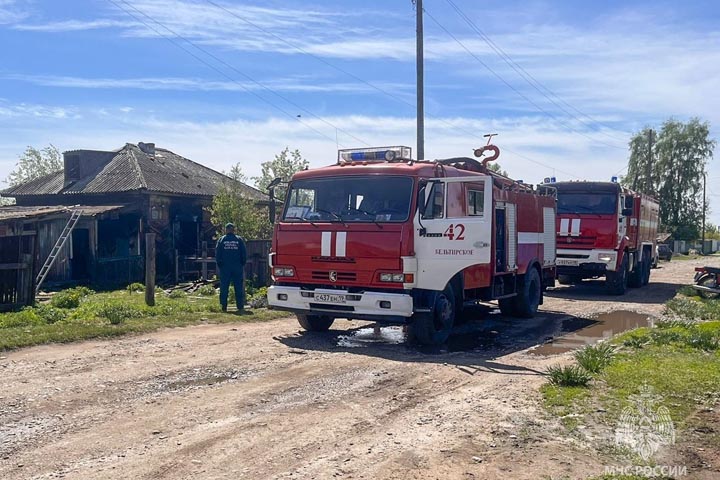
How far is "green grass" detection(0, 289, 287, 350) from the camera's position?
32.6 ft

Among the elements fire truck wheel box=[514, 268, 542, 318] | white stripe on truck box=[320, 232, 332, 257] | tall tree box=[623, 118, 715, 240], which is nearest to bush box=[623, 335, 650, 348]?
fire truck wheel box=[514, 268, 542, 318]

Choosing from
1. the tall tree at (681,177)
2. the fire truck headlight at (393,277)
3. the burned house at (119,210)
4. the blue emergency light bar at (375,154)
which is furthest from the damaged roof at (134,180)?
the tall tree at (681,177)

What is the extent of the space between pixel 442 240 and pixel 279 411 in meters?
4.11

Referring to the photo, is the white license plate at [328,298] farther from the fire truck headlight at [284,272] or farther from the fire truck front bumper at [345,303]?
the fire truck headlight at [284,272]

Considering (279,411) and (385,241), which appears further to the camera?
(385,241)

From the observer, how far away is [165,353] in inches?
359

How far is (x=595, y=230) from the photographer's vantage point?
17766 mm

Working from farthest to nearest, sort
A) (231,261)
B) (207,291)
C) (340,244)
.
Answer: (207,291), (231,261), (340,244)

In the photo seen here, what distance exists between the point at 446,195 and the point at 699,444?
5.05 m

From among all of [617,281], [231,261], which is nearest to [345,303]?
[231,261]

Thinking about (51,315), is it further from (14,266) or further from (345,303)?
(345,303)

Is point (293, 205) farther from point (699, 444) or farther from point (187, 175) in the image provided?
point (187, 175)

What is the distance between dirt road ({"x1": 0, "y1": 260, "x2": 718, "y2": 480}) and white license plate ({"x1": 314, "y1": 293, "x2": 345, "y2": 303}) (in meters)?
0.68

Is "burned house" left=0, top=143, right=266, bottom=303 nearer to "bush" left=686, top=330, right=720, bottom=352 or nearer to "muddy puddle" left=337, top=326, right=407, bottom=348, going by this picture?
"muddy puddle" left=337, top=326, right=407, bottom=348
